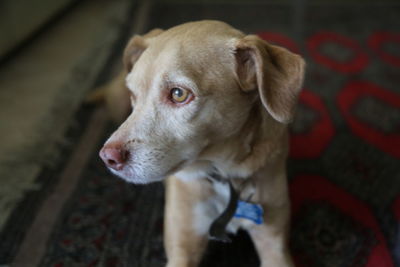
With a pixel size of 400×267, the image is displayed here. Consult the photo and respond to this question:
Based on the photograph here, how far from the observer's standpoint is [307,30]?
2797mm

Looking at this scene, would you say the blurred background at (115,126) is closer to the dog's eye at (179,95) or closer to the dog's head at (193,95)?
the dog's head at (193,95)

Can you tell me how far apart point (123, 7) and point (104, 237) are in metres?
2.23

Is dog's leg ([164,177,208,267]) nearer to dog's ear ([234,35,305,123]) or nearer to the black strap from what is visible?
the black strap

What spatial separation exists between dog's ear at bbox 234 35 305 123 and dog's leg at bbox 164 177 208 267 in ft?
1.07

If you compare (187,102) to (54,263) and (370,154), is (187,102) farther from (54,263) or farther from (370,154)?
(370,154)

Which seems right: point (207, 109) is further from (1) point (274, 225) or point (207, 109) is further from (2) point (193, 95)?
(1) point (274, 225)

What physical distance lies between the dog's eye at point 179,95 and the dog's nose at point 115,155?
16cm

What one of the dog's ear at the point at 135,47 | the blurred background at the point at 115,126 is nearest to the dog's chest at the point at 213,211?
the blurred background at the point at 115,126

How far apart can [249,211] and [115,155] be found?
40 cm

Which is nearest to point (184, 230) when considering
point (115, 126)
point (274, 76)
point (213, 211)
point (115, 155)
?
point (213, 211)

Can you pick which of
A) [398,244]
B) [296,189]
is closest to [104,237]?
[296,189]

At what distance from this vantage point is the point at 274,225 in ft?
3.84

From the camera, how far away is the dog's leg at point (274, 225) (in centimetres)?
114

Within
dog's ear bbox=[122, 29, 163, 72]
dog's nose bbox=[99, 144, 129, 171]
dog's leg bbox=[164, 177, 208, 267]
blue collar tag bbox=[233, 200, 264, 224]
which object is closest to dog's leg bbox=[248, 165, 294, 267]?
blue collar tag bbox=[233, 200, 264, 224]
